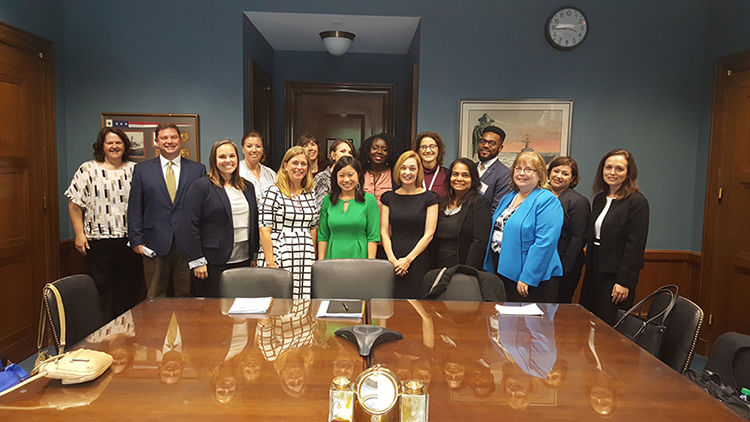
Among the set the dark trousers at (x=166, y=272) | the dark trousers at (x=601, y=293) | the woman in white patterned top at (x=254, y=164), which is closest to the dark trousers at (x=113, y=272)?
the dark trousers at (x=166, y=272)

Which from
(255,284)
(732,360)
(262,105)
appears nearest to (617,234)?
(732,360)

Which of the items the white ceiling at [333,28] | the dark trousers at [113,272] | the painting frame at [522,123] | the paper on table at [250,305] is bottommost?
the dark trousers at [113,272]

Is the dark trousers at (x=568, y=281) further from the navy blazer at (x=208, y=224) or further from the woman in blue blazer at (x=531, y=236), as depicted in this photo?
the navy blazer at (x=208, y=224)

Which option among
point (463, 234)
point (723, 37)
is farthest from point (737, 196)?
point (463, 234)

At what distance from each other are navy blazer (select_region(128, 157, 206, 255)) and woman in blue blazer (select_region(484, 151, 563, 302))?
7.31 feet

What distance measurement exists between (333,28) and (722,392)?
418cm

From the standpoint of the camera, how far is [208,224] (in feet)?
10.1

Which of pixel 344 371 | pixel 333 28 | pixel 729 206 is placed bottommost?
pixel 344 371

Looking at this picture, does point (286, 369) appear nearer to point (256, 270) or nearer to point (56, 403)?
point (56, 403)

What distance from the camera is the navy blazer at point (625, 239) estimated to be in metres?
2.88

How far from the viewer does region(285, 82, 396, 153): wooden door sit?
5.73 metres

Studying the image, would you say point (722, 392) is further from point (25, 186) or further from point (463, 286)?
point (25, 186)

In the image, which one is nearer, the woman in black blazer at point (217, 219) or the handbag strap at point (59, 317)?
the handbag strap at point (59, 317)

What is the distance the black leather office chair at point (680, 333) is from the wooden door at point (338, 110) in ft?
13.5
